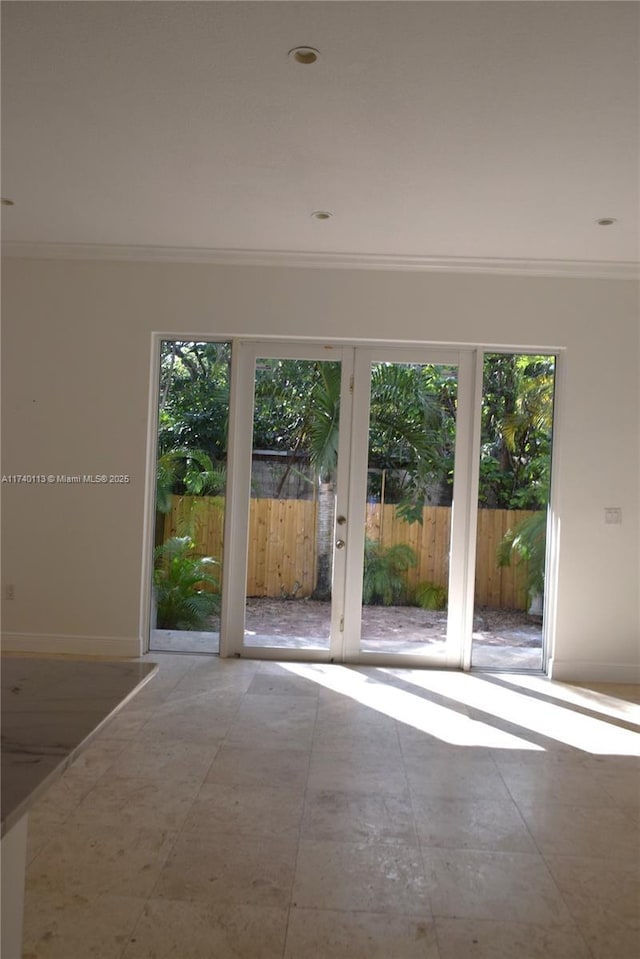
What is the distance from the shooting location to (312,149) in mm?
3426

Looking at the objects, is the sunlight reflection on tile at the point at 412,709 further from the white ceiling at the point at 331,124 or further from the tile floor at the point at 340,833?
the white ceiling at the point at 331,124

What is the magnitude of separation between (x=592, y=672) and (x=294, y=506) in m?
2.38

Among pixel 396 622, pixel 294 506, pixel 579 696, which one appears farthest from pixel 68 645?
pixel 579 696

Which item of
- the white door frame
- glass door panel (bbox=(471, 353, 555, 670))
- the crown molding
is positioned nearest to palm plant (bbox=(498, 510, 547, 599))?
glass door panel (bbox=(471, 353, 555, 670))

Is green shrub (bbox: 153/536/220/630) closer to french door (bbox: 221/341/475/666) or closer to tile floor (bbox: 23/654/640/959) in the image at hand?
french door (bbox: 221/341/475/666)

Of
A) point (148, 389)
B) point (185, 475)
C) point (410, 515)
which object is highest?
point (148, 389)

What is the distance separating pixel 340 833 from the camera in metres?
2.70

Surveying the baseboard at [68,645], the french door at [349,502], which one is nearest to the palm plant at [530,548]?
the french door at [349,502]

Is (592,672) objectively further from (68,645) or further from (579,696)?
(68,645)

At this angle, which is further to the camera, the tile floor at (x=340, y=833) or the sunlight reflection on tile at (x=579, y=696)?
the sunlight reflection on tile at (x=579, y=696)

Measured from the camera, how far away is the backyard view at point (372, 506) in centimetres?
522

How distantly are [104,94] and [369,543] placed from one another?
3.28m

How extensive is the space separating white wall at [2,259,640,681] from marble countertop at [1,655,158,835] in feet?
11.8

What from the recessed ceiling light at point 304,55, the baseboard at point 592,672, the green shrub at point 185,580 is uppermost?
the recessed ceiling light at point 304,55
